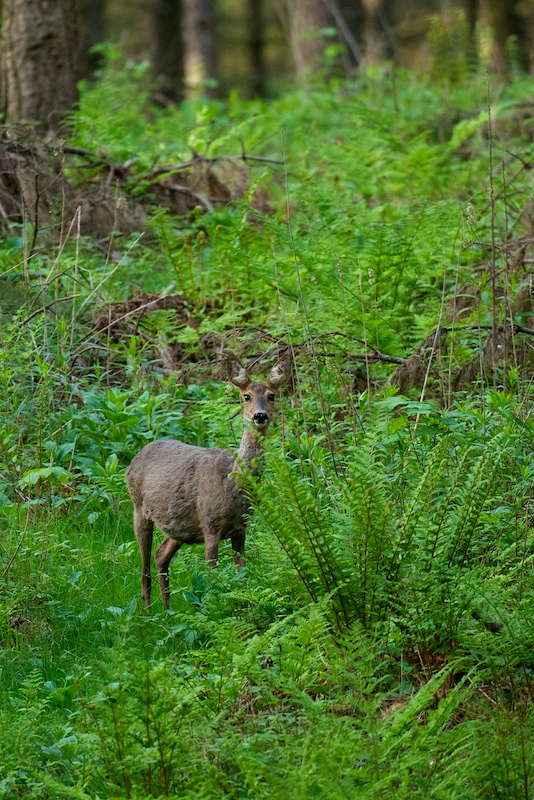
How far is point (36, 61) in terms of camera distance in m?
11.7

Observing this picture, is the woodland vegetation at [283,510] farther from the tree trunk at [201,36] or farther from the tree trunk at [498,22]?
the tree trunk at [201,36]

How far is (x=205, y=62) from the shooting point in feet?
80.8

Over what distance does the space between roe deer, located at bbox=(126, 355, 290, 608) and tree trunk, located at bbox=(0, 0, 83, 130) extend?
6.65 m

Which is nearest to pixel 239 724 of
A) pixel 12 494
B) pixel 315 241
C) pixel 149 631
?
pixel 149 631

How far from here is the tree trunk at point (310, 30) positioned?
19.5m

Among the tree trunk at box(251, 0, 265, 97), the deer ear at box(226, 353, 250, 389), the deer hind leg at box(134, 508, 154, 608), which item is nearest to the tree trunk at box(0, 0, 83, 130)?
the deer ear at box(226, 353, 250, 389)

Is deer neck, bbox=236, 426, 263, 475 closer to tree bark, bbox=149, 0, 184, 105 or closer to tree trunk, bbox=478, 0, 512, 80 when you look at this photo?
tree trunk, bbox=478, 0, 512, 80

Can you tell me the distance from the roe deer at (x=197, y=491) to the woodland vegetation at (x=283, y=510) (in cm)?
15

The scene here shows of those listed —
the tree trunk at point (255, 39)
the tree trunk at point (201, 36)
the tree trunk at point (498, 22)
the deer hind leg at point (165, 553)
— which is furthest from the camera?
the tree trunk at point (255, 39)

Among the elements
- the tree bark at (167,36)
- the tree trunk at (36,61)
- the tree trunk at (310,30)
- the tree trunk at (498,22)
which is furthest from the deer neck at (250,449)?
the tree bark at (167,36)

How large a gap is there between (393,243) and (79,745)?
15.1 ft

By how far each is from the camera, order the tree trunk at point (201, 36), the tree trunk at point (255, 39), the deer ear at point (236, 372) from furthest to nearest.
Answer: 1. the tree trunk at point (255, 39)
2. the tree trunk at point (201, 36)
3. the deer ear at point (236, 372)

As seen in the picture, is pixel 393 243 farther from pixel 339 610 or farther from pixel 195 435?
pixel 339 610

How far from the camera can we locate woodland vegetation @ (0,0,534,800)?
388 cm
